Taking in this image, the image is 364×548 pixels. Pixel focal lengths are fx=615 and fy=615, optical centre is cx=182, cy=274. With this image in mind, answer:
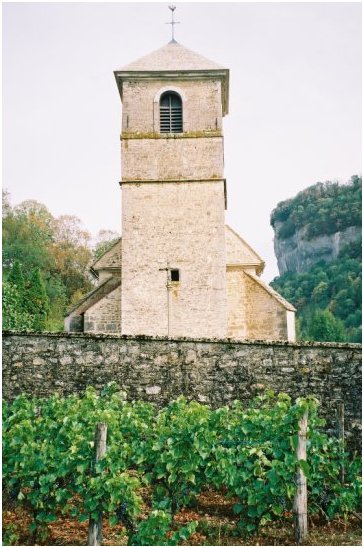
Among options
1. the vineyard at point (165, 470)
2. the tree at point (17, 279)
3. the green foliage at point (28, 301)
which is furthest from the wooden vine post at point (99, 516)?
the tree at point (17, 279)

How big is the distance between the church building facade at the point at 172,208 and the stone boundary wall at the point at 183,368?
283 inches

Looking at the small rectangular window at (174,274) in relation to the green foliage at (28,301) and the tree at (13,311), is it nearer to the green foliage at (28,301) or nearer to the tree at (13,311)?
the tree at (13,311)

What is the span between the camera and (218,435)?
23.2 feet

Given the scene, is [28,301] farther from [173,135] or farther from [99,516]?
[99,516]

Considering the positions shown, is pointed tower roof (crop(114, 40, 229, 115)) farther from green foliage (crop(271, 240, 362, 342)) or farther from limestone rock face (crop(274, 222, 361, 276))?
limestone rock face (crop(274, 222, 361, 276))

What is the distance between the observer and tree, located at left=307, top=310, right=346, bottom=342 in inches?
1564

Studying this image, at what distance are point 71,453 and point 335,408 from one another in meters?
3.52

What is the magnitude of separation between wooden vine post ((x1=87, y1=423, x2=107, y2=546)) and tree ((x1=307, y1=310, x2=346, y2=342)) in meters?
34.0

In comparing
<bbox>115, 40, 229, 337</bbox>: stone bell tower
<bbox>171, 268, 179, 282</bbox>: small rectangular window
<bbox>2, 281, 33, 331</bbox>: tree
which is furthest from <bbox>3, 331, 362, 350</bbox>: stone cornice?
<bbox>2, 281, 33, 331</bbox>: tree

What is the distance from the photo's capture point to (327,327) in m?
40.8

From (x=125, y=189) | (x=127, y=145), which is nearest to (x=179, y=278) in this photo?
(x=125, y=189)

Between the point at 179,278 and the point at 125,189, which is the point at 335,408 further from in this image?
the point at 125,189

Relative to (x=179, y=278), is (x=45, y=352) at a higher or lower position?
lower

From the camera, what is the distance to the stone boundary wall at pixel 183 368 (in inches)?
319
